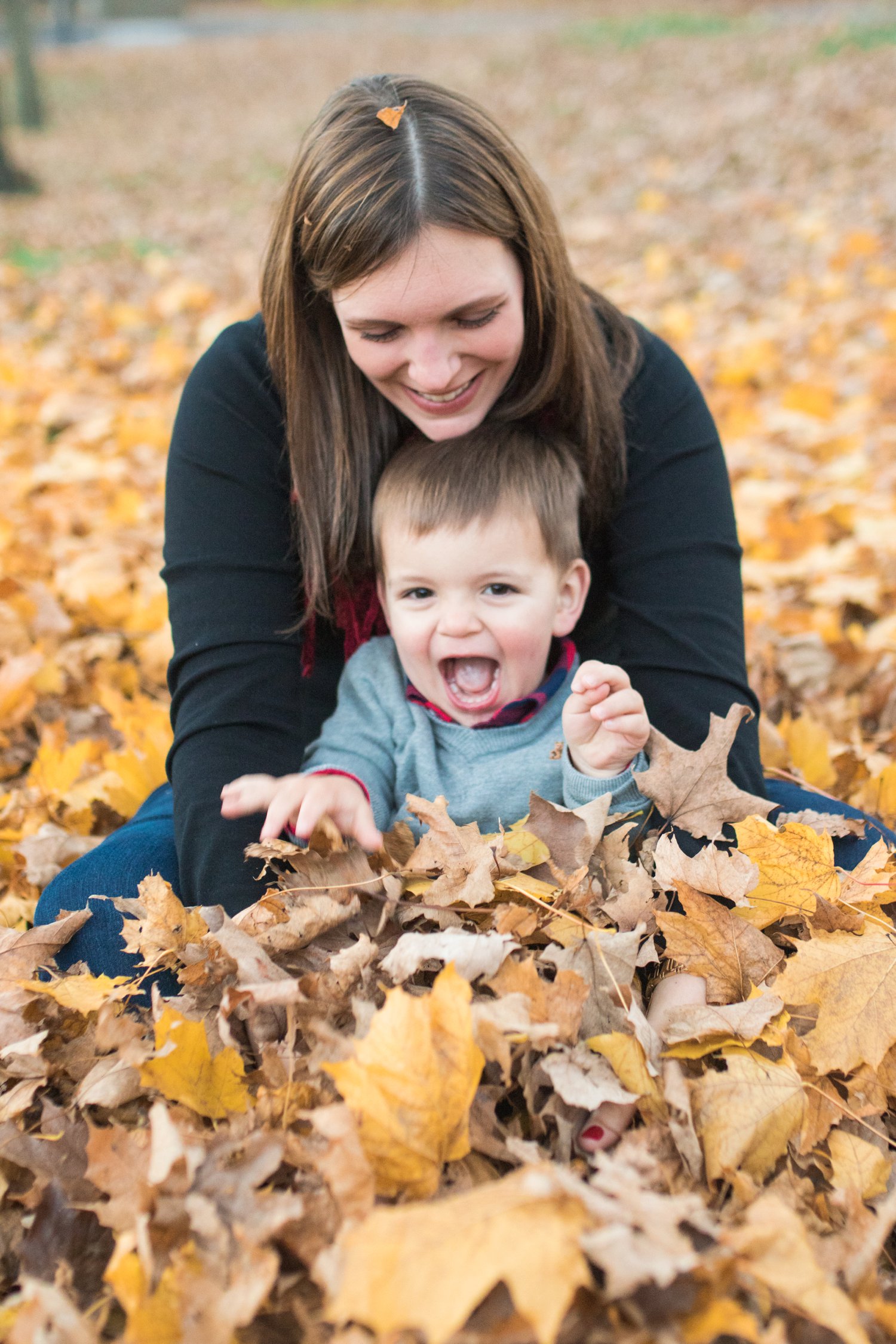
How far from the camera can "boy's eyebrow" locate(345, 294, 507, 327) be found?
1853mm

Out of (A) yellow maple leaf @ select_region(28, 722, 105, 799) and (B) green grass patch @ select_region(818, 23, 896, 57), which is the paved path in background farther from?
(A) yellow maple leaf @ select_region(28, 722, 105, 799)

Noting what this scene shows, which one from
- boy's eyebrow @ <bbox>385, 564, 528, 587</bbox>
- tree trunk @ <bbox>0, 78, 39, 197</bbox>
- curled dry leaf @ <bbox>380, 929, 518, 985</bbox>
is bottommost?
curled dry leaf @ <bbox>380, 929, 518, 985</bbox>

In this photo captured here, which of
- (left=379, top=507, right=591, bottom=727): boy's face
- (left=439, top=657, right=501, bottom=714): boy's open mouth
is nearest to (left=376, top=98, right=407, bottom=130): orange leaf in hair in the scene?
(left=379, top=507, right=591, bottom=727): boy's face

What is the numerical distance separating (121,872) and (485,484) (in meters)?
0.94

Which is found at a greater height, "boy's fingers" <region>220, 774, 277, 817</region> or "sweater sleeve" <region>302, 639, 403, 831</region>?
"boy's fingers" <region>220, 774, 277, 817</region>

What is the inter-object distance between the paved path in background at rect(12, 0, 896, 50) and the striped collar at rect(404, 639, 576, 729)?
1374cm

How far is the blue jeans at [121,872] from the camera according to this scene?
1.72m

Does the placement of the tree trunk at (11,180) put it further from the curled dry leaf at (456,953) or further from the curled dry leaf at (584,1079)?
the curled dry leaf at (584,1079)

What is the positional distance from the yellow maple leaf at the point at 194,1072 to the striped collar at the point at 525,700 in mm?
920

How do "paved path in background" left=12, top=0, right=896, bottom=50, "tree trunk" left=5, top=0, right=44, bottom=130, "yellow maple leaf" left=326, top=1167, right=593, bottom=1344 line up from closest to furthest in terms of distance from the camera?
"yellow maple leaf" left=326, top=1167, right=593, bottom=1344 < "paved path in background" left=12, top=0, right=896, bottom=50 < "tree trunk" left=5, top=0, right=44, bottom=130

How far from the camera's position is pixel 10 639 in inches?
118

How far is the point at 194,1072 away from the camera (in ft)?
4.42

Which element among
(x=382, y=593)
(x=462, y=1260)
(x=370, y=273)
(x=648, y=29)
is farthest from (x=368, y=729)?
(x=648, y=29)

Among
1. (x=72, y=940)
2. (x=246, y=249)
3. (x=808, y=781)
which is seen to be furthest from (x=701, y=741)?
(x=246, y=249)
